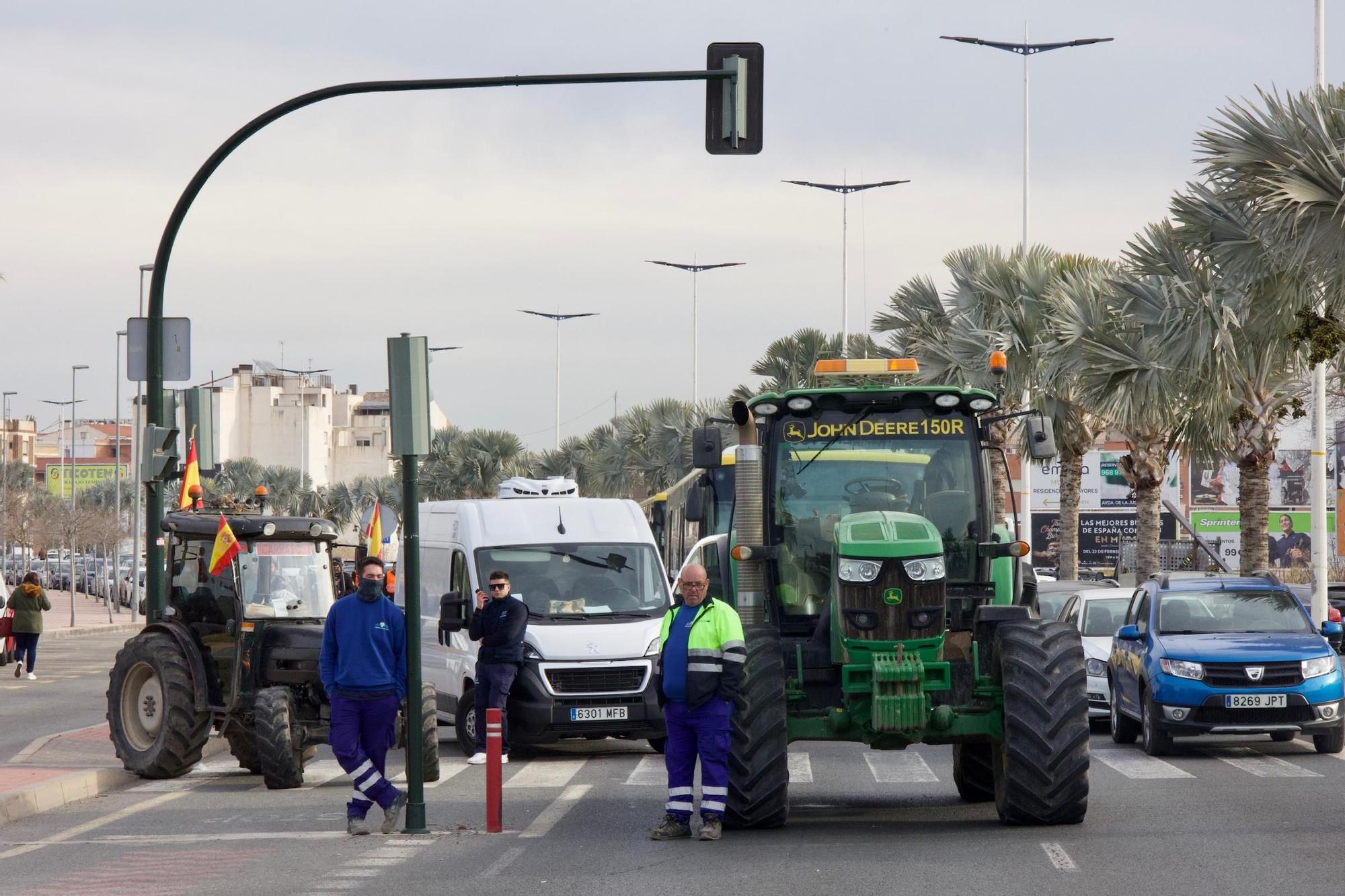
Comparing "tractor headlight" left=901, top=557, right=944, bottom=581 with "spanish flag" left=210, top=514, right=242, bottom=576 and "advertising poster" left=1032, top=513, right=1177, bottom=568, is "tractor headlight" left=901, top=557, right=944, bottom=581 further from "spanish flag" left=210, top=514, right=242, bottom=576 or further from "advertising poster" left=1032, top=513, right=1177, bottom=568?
"advertising poster" left=1032, top=513, right=1177, bottom=568

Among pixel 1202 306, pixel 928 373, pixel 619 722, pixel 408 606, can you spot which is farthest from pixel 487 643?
pixel 928 373

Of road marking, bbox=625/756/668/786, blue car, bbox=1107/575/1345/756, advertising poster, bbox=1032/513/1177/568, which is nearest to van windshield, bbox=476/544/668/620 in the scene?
road marking, bbox=625/756/668/786

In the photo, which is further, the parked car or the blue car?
the parked car

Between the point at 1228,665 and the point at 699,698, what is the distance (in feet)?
24.1

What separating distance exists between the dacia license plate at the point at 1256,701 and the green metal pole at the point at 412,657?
8228 millimetres

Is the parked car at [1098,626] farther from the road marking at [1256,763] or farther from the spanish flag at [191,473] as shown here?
the spanish flag at [191,473]

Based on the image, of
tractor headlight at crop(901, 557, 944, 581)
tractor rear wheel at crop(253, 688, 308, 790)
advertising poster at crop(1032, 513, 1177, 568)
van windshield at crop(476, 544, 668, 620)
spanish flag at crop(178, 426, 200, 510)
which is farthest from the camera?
advertising poster at crop(1032, 513, 1177, 568)

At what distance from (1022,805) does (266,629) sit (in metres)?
6.95

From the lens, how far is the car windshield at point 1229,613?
59.0ft

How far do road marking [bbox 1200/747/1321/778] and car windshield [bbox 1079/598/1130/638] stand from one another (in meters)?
3.10

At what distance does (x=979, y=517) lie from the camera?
43.7ft

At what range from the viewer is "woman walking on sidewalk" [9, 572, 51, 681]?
2992 centimetres

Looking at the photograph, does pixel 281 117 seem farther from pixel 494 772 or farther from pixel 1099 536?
pixel 1099 536

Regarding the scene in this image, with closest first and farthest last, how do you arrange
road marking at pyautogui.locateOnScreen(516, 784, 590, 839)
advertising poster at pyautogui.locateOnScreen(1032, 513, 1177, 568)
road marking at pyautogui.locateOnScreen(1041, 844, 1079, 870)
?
road marking at pyautogui.locateOnScreen(1041, 844, 1079, 870)
road marking at pyautogui.locateOnScreen(516, 784, 590, 839)
advertising poster at pyautogui.locateOnScreen(1032, 513, 1177, 568)
